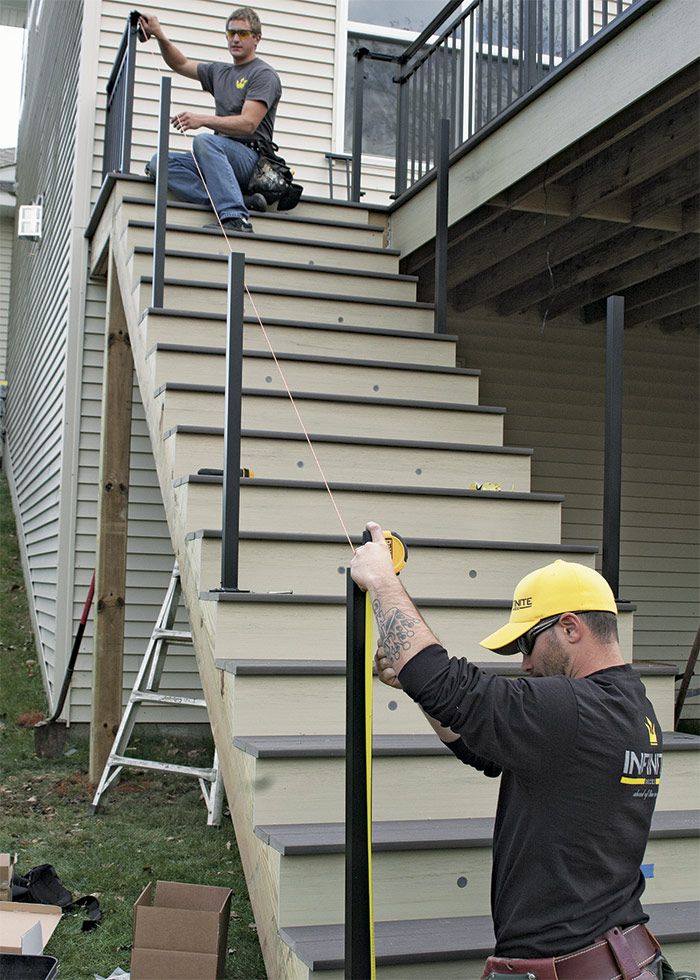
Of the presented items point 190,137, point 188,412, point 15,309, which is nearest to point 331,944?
point 188,412

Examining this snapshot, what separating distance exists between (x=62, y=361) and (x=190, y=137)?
1738 millimetres

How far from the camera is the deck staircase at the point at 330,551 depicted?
8.79ft

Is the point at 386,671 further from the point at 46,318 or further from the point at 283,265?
the point at 46,318

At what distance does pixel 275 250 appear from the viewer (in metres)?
5.55

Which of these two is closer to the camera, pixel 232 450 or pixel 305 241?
pixel 232 450

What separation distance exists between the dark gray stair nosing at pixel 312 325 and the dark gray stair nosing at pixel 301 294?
12 centimetres

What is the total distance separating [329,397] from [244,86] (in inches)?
92.7

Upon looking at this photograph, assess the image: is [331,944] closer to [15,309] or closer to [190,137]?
[190,137]

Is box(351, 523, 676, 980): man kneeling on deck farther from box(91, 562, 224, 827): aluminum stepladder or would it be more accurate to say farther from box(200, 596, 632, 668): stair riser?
box(91, 562, 224, 827): aluminum stepladder

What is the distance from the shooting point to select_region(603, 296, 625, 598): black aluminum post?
3475mm

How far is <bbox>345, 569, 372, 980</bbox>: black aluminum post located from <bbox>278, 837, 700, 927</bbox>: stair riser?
45 centimetres

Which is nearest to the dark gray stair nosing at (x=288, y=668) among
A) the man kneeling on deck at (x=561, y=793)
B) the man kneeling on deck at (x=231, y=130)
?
the man kneeling on deck at (x=561, y=793)

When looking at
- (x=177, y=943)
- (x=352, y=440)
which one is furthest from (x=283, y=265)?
(x=177, y=943)

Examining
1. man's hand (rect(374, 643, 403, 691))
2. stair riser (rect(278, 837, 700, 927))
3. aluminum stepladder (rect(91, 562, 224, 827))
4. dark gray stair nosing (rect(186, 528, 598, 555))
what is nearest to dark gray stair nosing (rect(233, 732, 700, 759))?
stair riser (rect(278, 837, 700, 927))
